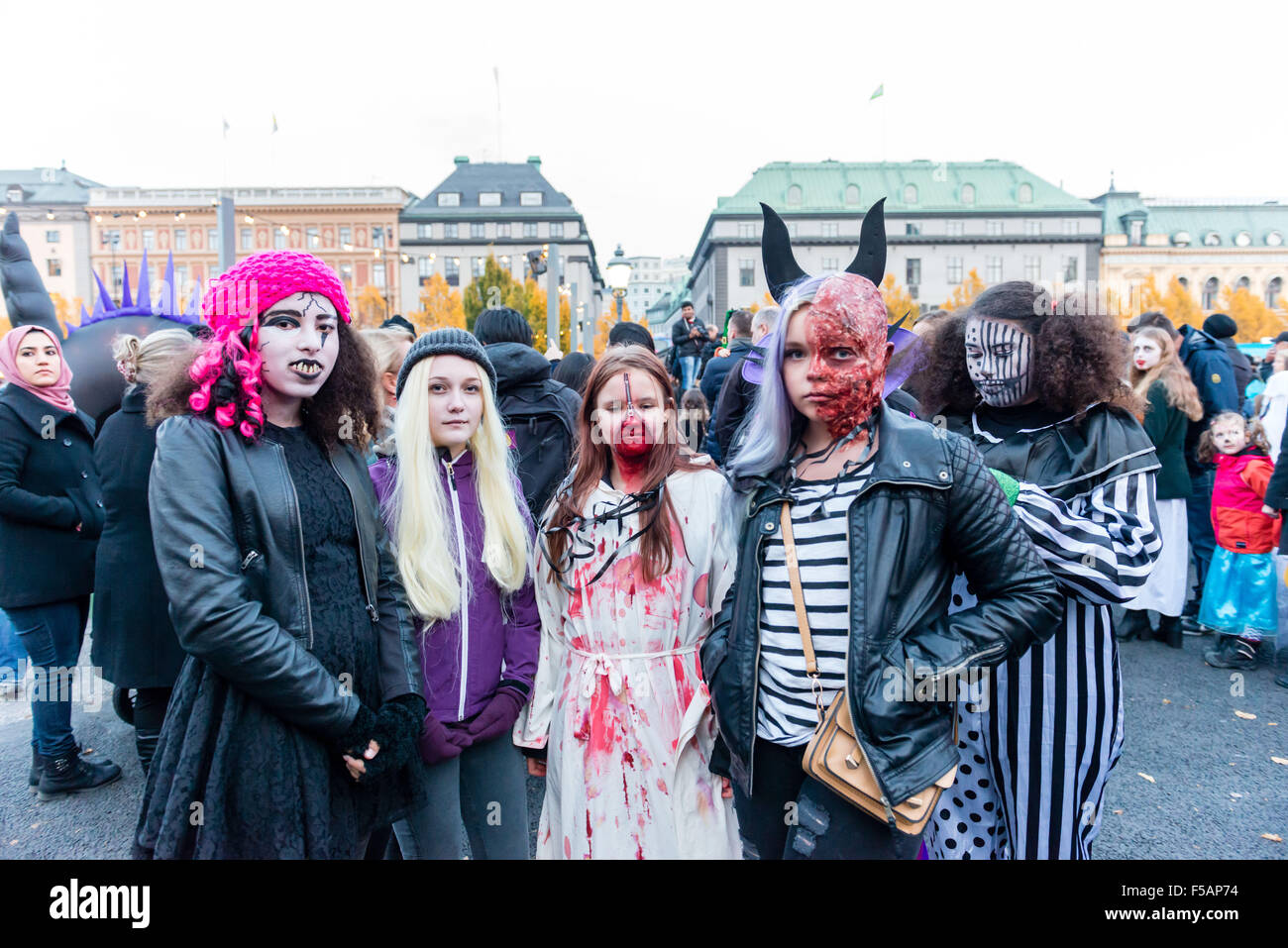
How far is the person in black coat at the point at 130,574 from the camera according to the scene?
11.8 ft

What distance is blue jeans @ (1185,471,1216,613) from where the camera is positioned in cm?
638

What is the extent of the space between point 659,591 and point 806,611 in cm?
53

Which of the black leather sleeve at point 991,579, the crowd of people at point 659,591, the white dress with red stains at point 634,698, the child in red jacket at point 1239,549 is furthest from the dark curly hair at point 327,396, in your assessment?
the child in red jacket at point 1239,549

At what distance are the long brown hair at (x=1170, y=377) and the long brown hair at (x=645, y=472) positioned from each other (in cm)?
492

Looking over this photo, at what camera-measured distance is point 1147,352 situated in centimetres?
580

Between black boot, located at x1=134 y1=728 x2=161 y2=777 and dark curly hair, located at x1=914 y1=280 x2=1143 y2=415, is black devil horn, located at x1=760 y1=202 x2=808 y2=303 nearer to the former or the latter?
dark curly hair, located at x1=914 y1=280 x2=1143 y2=415

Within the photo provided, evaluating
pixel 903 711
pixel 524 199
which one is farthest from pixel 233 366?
pixel 524 199

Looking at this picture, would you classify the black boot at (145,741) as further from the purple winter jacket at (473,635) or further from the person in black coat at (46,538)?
the purple winter jacket at (473,635)

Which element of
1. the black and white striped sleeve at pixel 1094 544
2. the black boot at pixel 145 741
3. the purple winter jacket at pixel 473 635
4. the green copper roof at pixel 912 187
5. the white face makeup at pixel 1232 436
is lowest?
the black boot at pixel 145 741

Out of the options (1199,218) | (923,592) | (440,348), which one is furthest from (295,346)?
(1199,218)

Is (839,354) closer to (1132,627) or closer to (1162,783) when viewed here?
(1162,783)

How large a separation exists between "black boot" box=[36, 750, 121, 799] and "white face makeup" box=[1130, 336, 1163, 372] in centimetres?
765
